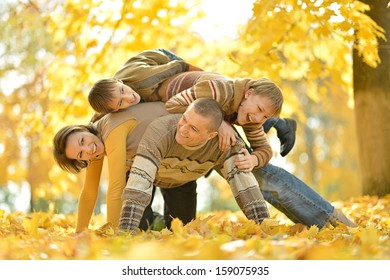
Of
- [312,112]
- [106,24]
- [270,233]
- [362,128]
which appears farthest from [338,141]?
[270,233]

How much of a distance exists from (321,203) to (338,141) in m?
11.2

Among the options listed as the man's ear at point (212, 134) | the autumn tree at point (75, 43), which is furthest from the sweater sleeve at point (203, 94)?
the autumn tree at point (75, 43)

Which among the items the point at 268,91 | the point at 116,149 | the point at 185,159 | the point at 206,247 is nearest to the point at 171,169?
the point at 185,159

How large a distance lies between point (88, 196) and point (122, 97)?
0.73 meters

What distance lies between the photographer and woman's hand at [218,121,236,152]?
10.5ft

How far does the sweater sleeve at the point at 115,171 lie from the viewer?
310cm

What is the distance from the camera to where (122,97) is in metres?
3.30

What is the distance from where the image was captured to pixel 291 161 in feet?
44.3

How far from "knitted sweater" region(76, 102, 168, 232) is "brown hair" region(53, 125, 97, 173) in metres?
0.07

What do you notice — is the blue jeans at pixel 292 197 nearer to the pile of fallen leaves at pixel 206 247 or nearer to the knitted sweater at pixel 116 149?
the pile of fallen leaves at pixel 206 247

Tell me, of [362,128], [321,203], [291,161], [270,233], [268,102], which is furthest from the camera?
[291,161]

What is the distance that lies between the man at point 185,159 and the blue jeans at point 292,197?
15.7 inches

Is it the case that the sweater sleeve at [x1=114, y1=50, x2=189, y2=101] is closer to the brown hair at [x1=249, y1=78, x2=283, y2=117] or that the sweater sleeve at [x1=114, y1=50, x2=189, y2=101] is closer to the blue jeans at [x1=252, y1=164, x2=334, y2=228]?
the brown hair at [x1=249, y1=78, x2=283, y2=117]
